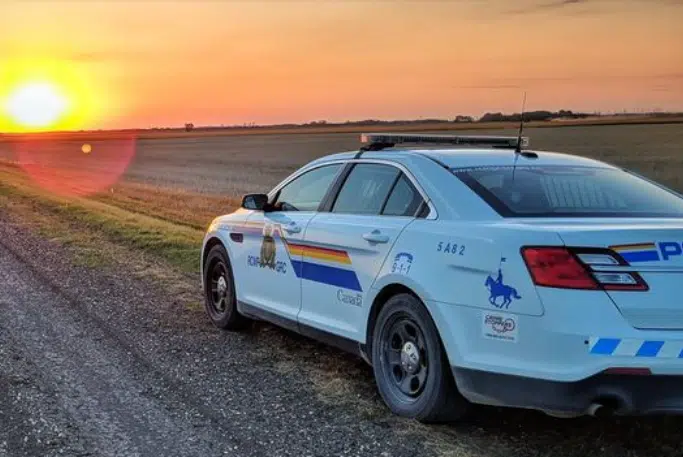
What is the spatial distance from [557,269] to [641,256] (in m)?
0.40

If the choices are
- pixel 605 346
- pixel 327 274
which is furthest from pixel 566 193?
pixel 327 274

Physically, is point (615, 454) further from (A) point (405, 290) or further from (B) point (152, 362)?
(B) point (152, 362)

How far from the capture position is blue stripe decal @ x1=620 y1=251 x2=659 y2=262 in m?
3.79

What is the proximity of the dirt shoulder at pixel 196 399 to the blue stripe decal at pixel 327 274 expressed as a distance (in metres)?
0.71

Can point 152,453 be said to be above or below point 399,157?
below

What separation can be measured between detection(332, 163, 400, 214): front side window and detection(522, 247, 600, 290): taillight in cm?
150

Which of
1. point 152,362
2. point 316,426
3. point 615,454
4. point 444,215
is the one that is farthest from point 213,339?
point 615,454

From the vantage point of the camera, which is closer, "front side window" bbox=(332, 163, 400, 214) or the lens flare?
"front side window" bbox=(332, 163, 400, 214)

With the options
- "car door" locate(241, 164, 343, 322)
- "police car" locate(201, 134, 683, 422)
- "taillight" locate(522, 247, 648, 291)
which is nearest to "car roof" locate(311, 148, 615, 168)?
"police car" locate(201, 134, 683, 422)

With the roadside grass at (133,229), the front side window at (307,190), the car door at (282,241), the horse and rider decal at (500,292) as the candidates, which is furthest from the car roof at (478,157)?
the roadside grass at (133,229)

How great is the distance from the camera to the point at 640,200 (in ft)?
15.6

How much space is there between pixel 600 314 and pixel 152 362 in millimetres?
3483

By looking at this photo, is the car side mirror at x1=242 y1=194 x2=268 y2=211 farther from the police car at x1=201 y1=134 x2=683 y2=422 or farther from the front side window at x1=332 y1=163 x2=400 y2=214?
the front side window at x1=332 y1=163 x2=400 y2=214

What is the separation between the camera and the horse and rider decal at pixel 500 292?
155 inches
